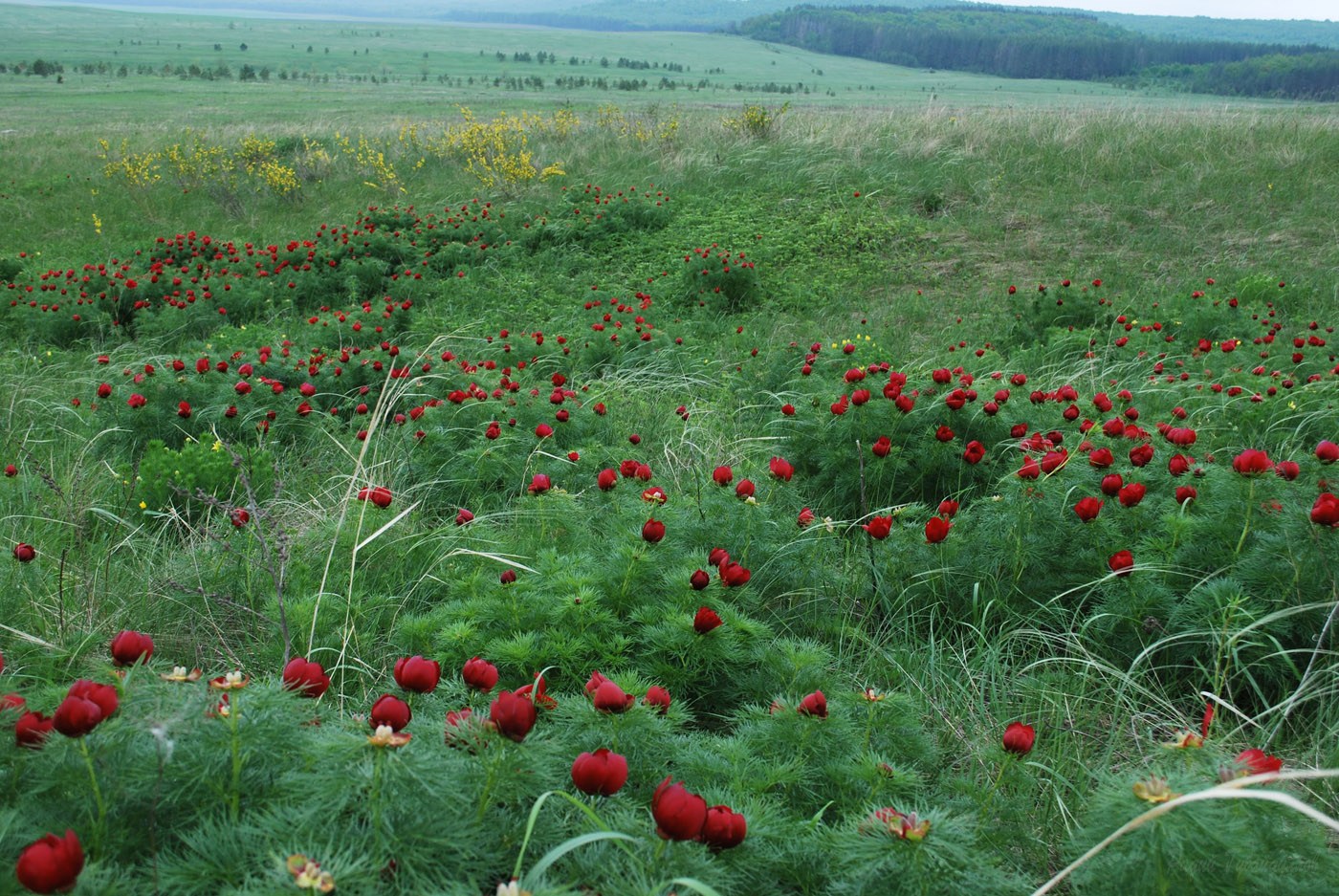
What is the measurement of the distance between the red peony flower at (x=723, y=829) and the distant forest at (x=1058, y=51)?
5427cm

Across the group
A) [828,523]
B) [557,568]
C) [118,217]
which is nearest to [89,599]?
[557,568]

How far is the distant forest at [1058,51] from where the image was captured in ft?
180

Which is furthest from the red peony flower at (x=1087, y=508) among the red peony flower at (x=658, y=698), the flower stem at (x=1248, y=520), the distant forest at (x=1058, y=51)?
the distant forest at (x=1058, y=51)

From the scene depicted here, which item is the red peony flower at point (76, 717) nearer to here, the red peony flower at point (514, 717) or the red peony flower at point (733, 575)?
the red peony flower at point (514, 717)

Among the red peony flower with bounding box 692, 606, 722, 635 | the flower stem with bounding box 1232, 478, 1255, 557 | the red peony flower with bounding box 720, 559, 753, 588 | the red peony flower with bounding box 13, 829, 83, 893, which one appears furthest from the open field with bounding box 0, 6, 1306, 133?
the red peony flower with bounding box 13, 829, 83, 893

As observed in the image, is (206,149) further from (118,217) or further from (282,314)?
(282,314)

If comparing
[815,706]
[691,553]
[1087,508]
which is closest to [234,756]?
[815,706]

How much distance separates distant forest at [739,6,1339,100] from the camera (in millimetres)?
54875

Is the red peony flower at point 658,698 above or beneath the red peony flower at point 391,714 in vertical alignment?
beneath

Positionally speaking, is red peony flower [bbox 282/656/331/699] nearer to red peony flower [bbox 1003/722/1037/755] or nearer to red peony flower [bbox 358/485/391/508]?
red peony flower [bbox 1003/722/1037/755]

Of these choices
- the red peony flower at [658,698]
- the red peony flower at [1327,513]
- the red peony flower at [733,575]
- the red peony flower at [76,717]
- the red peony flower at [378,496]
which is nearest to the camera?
the red peony flower at [76,717]

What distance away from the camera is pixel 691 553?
105 inches

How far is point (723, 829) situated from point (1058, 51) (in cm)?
8967

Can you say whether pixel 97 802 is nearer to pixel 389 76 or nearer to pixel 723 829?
pixel 723 829
